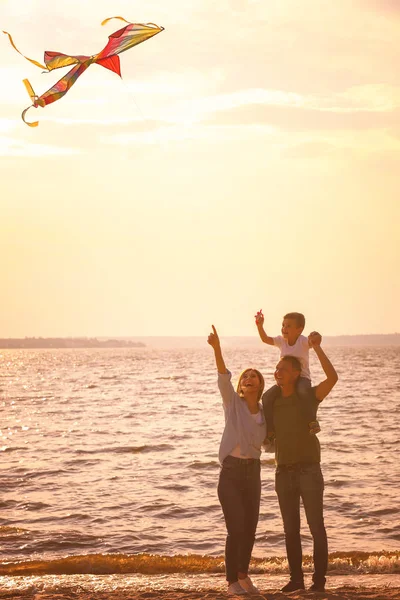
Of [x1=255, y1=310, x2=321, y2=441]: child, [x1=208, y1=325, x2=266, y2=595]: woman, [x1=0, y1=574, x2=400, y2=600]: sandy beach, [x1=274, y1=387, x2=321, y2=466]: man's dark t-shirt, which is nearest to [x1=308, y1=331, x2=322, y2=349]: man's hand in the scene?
[x1=255, y1=310, x2=321, y2=441]: child

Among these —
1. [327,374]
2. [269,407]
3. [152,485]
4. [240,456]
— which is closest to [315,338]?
[327,374]

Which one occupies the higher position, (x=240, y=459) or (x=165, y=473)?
(x=240, y=459)

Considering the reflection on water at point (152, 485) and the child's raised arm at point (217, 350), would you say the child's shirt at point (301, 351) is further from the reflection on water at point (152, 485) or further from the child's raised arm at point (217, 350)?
the reflection on water at point (152, 485)

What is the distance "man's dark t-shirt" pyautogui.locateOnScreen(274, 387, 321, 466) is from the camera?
6996 mm

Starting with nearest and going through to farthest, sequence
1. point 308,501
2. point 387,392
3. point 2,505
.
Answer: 1. point 308,501
2. point 2,505
3. point 387,392

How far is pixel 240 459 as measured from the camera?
7031mm

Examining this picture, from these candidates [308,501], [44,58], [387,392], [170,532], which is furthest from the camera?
[387,392]

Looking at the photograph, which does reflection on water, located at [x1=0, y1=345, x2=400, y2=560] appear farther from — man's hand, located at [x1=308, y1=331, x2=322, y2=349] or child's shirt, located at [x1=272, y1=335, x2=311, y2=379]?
man's hand, located at [x1=308, y1=331, x2=322, y2=349]

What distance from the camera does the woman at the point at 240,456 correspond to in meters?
7.02

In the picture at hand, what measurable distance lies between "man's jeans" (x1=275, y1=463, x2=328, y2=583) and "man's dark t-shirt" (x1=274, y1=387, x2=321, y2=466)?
0.28 ft

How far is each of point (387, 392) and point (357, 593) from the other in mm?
41123

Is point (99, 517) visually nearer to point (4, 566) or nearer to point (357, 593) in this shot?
point (4, 566)

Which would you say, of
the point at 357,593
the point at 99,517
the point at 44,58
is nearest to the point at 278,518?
the point at 99,517

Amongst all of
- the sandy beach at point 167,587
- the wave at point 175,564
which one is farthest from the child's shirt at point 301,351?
the wave at point 175,564
